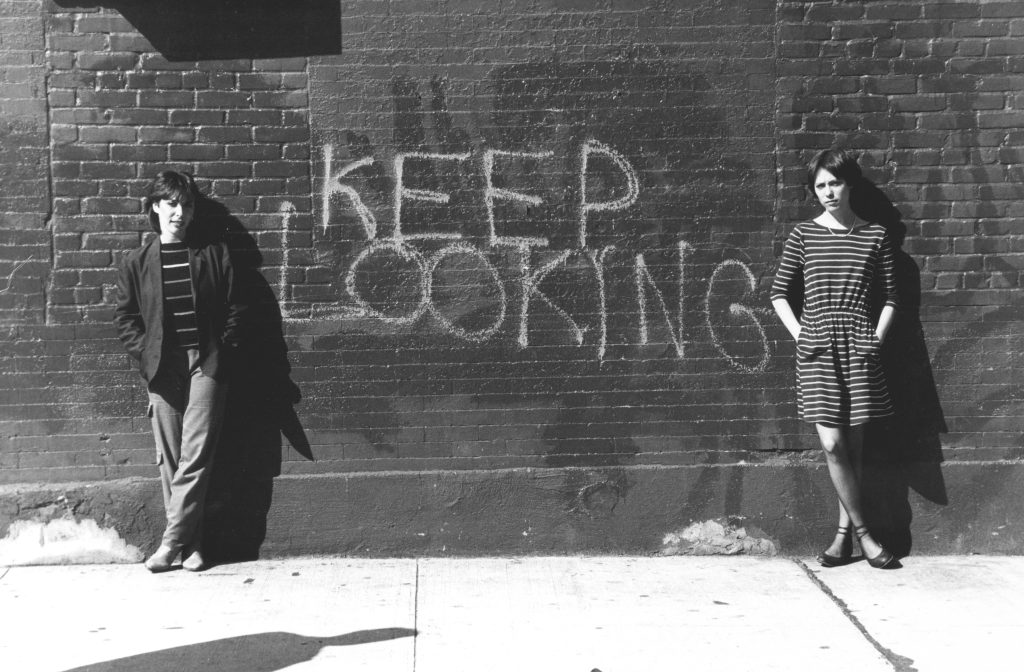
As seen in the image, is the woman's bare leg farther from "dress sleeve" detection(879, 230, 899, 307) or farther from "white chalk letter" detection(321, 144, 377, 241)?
"white chalk letter" detection(321, 144, 377, 241)

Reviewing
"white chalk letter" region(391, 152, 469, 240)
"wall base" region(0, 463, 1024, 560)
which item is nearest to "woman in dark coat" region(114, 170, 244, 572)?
"wall base" region(0, 463, 1024, 560)

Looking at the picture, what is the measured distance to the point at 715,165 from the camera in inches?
232

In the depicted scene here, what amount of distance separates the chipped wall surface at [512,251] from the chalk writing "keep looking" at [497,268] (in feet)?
0.05

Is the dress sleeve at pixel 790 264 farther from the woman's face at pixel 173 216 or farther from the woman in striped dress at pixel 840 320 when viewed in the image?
the woman's face at pixel 173 216

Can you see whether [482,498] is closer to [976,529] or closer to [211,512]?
[211,512]

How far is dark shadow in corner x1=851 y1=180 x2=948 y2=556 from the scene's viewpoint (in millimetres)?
5926

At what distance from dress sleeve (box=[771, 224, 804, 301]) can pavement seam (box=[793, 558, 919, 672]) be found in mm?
1434

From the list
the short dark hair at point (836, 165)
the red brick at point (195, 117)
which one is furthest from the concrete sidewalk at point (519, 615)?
the red brick at point (195, 117)

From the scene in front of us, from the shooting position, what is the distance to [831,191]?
5633 mm

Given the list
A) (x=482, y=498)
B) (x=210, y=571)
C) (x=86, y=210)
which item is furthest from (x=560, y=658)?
(x=86, y=210)

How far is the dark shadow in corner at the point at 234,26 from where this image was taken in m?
5.74

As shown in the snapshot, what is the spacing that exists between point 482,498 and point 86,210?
2.58 m

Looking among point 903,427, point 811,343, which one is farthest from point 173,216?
point 903,427

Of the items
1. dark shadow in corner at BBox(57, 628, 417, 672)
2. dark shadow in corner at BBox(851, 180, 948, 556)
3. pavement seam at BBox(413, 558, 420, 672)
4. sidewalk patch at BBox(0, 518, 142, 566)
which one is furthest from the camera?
dark shadow in corner at BBox(851, 180, 948, 556)
